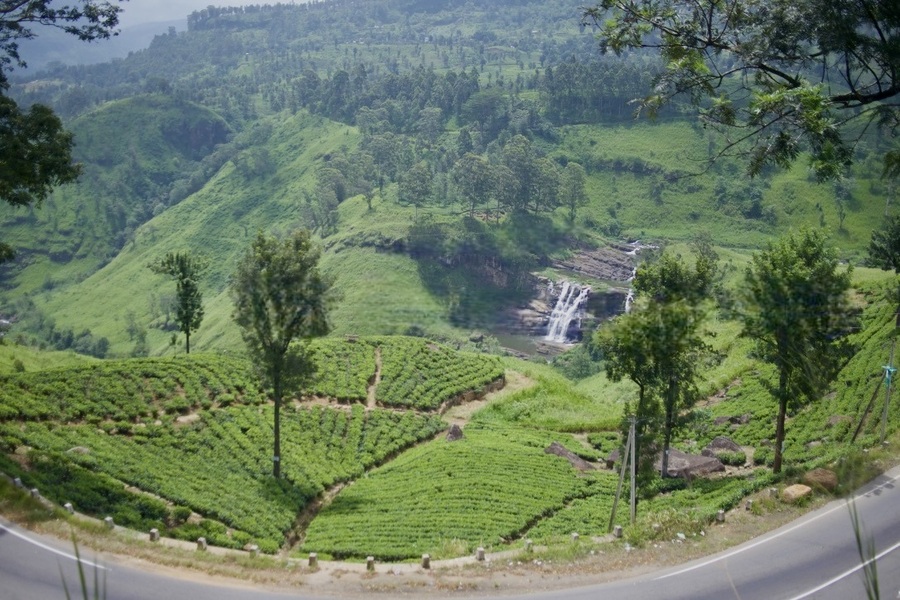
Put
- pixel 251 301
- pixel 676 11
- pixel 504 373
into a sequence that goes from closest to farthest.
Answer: pixel 676 11 → pixel 251 301 → pixel 504 373

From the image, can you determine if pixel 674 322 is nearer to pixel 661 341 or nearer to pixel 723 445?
pixel 661 341

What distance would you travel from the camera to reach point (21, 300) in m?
131

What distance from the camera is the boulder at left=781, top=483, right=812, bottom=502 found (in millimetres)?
18375

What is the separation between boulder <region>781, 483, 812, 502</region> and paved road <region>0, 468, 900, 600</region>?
131cm

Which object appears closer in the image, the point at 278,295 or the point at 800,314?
the point at 800,314

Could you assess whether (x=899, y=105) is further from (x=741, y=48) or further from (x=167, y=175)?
(x=167, y=175)

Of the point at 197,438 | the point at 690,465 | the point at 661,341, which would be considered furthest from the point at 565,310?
the point at 661,341

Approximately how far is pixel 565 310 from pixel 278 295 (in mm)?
69950

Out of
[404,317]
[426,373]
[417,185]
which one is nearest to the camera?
[426,373]

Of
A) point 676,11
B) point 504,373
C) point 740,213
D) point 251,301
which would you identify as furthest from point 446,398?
point 740,213

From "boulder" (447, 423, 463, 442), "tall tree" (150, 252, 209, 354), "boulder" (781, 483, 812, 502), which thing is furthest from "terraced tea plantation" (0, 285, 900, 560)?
"tall tree" (150, 252, 209, 354)

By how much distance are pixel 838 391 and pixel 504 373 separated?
75.4ft

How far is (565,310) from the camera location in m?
94.9

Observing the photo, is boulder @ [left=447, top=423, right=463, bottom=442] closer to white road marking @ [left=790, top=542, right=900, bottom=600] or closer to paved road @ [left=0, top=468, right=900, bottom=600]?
paved road @ [left=0, top=468, right=900, bottom=600]
